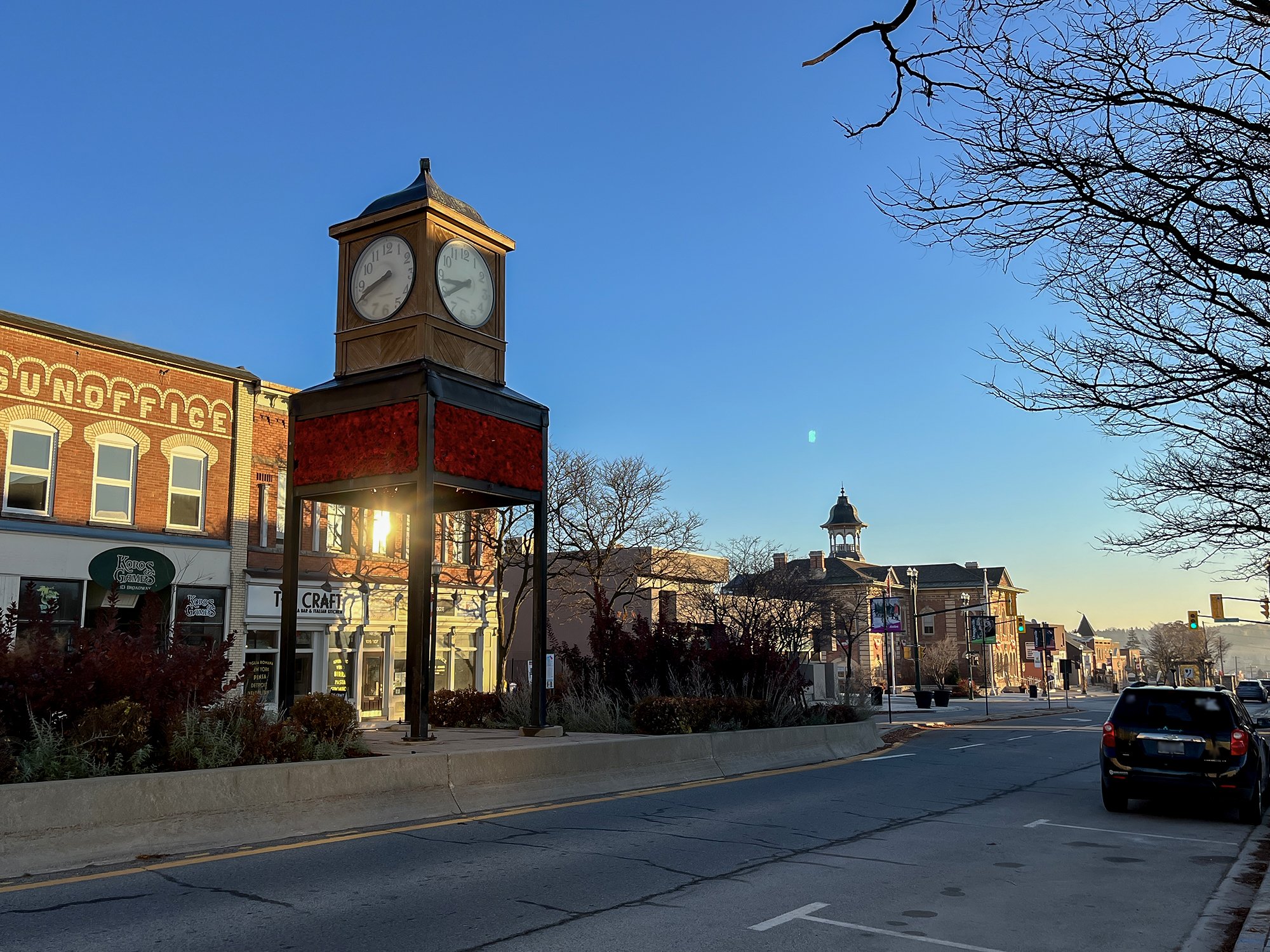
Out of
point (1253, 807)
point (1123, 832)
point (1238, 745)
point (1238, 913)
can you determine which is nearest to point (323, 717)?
point (1238, 913)

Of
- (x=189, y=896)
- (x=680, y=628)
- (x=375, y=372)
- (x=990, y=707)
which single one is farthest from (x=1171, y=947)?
(x=990, y=707)

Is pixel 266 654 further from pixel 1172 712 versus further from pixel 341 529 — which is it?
pixel 1172 712

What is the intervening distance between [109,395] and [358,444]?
17373mm

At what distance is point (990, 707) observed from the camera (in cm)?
5622

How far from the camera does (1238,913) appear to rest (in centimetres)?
763

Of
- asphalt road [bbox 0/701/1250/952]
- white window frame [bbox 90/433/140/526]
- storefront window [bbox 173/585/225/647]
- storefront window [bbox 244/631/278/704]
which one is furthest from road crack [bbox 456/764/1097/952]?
storefront window [bbox 244/631/278/704]

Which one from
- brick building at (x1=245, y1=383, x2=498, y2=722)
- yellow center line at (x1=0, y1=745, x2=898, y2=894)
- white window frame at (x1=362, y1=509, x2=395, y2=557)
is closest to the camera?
yellow center line at (x1=0, y1=745, x2=898, y2=894)

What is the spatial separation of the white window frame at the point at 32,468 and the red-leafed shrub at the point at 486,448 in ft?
56.7

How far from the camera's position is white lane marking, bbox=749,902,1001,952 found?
642cm

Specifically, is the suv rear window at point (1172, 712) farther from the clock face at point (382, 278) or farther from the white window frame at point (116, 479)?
the white window frame at point (116, 479)

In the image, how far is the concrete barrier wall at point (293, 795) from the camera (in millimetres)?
7836

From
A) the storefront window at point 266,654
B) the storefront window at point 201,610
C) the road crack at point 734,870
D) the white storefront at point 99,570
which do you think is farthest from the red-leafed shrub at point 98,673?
the storefront window at point 266,654

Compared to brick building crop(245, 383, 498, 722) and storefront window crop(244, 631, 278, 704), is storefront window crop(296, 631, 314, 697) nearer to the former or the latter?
brick building crop(245, 383, 498, 722)

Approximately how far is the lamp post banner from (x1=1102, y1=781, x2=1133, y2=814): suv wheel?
3064cm
